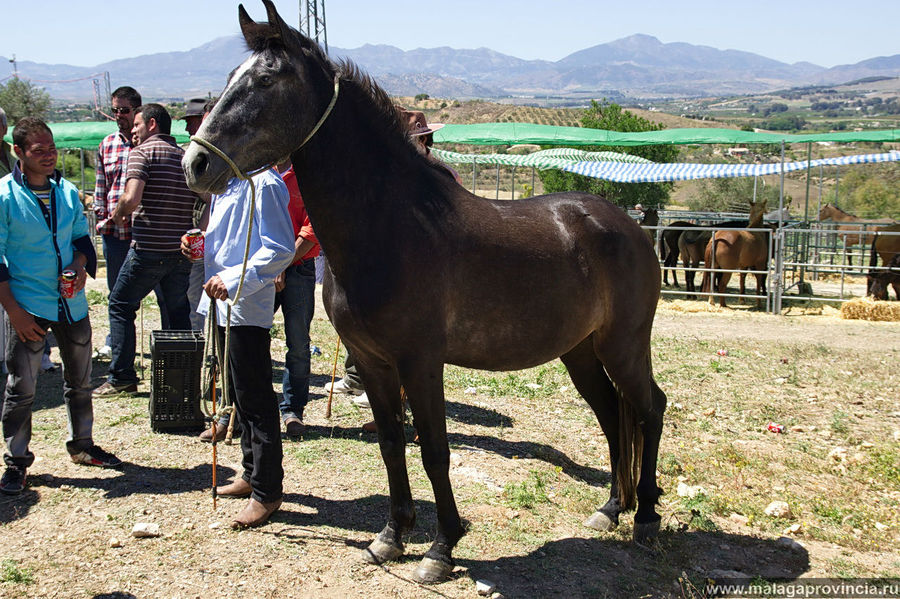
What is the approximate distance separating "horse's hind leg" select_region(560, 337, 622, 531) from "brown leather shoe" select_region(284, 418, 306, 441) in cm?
231

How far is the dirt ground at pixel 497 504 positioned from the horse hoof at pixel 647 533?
0.06 m

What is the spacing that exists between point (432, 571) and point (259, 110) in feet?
7.52

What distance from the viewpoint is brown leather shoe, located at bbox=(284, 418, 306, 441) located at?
562 cm

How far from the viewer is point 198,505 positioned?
430cm

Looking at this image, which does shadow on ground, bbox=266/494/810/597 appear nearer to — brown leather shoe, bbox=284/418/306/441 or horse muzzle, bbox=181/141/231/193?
brown leather shoe, bbox=284/418/306/441

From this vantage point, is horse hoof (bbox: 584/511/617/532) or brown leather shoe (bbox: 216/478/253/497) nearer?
horse hoof (bbox: 584/511/617/532)

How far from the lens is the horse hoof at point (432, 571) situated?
3520 millimetres

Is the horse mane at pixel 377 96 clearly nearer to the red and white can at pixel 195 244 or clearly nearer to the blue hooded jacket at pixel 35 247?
the red and white can at pixel 195 244

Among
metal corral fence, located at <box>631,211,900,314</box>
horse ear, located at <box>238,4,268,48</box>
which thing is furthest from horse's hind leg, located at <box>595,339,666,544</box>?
metal corral fence, located at <box>631,211,900,314</box>

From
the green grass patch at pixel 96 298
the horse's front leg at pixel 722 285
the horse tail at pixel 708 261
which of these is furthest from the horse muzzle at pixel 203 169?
the horse's front leg at pixel 722 285

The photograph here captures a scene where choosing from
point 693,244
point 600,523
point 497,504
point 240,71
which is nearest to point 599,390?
point 600,523

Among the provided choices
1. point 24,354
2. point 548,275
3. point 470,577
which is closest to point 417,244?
point 548,275

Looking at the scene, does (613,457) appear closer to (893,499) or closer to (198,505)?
(893,499)

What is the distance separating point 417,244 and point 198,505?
2.19m
